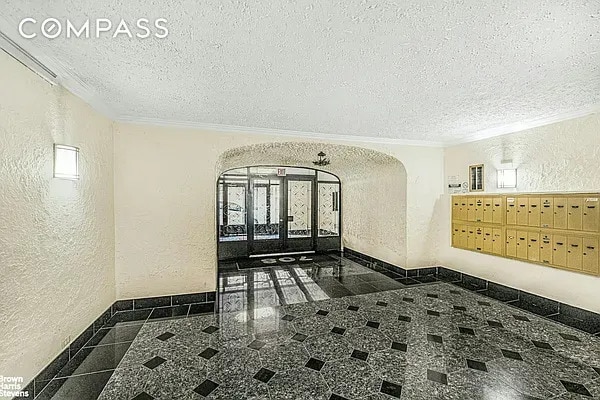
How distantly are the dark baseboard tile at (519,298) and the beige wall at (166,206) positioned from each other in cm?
352

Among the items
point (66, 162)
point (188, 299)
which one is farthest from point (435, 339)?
point (66, 162)

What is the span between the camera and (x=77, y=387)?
2070mm

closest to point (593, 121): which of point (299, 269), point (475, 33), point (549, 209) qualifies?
point (549, 209)

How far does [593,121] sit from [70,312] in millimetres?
5596

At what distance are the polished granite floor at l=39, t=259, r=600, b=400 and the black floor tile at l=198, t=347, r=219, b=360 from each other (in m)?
0.02

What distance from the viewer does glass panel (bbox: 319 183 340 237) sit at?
7426 millimetres

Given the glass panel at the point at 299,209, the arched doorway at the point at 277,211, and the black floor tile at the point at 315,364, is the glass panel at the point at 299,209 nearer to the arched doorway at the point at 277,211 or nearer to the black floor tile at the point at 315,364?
the arched doorway at the point at 277,211

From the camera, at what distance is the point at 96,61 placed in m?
2.07

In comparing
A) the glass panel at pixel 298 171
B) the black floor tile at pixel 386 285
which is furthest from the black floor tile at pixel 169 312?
the glass panel at pixel 298 171

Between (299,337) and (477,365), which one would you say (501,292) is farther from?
(299,337)

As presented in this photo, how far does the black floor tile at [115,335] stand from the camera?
274 cm

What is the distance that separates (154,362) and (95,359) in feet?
1.82

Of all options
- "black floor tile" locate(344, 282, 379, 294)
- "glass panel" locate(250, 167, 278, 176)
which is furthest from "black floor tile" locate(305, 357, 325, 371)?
"glass panel" locate(250, 167, 278, 176)

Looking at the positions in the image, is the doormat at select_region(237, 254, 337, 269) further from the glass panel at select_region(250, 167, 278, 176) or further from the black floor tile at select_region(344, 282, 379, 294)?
the glass panel at select_region(250, 167, 278, 176)
